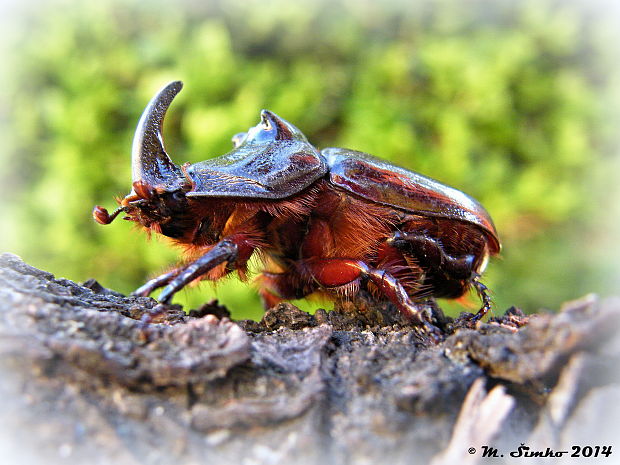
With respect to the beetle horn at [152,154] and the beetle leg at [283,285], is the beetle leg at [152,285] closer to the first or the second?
the beetle horn at [152,154]

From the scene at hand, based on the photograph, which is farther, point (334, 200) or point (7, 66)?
point (7, 66)

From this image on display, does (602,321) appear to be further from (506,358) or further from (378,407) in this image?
(378,407)

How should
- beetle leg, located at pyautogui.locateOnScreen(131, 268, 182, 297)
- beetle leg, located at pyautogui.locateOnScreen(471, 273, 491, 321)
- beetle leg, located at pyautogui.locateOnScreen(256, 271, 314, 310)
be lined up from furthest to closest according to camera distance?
beetle leg, located at pyautogui.locateOnScreen(256, 271, 314, 310) < beetle leg, located at pyautogui.locateOnScreen(471, 273, 491, 321) < beetle leg, located at pyautogui.locateOnScreen(131, 268, 182, 297)

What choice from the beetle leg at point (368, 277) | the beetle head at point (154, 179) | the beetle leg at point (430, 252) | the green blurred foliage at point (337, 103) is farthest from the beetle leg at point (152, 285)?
the green blurred foliage at point (337, 103)

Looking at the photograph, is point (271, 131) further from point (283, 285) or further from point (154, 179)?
point (283, 285)

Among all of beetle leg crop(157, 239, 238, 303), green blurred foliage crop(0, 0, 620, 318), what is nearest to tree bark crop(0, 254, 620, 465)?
beetle leg crop(157, 239, 238, 303)

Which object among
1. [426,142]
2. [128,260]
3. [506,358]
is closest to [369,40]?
[426,142]

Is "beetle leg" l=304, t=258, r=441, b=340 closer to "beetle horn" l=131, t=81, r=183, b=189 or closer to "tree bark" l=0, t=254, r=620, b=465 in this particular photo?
"tree bark" l=0, t=254, r=620, b=465
